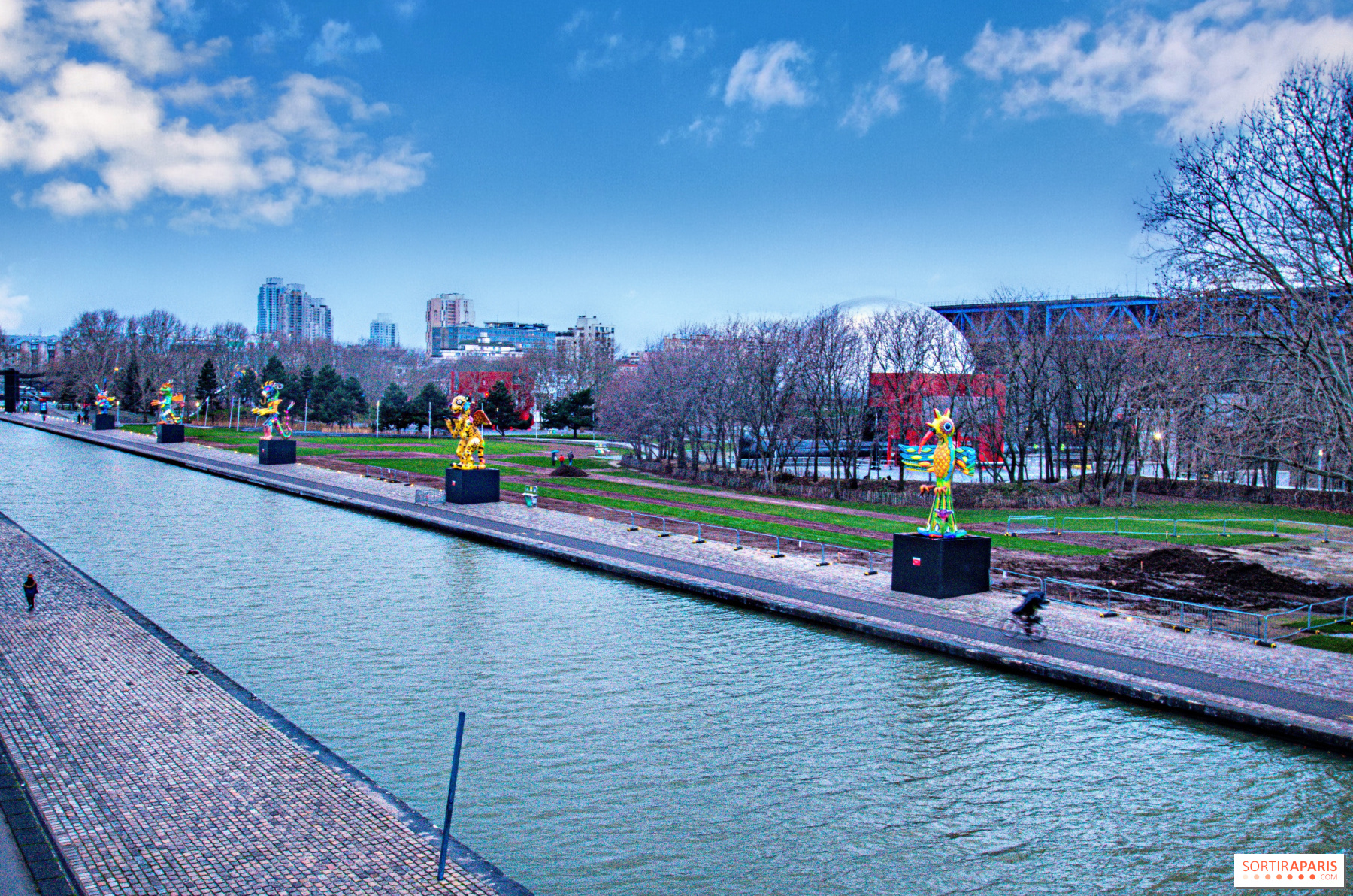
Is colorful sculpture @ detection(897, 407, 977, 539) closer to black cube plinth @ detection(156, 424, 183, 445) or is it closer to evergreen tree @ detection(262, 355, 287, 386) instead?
black cube plinth @ detection(156, 424, 183, 445)

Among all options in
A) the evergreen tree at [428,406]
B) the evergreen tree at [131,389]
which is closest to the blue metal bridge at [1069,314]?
the evergreen tree at [428,406]

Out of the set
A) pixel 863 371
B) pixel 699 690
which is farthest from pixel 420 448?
pixel 699 690

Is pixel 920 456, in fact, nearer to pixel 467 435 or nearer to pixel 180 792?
pixel 180 792

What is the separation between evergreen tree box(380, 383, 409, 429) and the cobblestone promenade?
272ft

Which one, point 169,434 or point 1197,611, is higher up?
point 169,434

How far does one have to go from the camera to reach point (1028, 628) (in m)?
19.5

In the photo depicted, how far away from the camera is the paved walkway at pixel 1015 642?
50.5ft

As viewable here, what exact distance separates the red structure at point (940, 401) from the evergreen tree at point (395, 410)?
57.5m

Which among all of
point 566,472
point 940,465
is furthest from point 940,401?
point 940,465

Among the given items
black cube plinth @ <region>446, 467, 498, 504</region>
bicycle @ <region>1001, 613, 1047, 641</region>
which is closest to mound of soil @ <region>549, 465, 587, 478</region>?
black cube plinth @ <region>446, 467, 498, 504</region>

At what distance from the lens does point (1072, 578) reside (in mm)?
26969

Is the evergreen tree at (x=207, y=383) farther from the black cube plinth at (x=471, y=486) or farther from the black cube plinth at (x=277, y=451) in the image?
the black cube plinth at (x=471, y=486)

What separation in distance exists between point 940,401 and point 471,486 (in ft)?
99.2

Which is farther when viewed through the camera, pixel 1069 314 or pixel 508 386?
pixel 508 386
